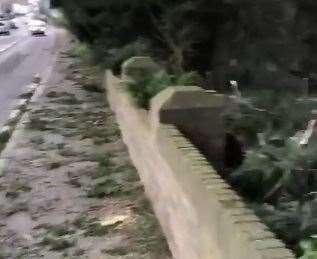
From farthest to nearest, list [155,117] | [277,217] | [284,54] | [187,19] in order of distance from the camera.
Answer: [284,54]
[187,19]
[155,117]
[277,217]

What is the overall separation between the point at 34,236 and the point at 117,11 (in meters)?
8.07

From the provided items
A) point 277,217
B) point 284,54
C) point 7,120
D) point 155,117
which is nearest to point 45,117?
point 7,120

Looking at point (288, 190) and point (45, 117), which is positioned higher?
point (288, 190)

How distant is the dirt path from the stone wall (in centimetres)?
31

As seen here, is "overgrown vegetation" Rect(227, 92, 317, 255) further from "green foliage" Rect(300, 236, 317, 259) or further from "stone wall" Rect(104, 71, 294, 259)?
"stone wall" Rect(104, 71, 294, 259)

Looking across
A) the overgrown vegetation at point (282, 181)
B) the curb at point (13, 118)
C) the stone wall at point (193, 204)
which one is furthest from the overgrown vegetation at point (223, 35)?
the overgrown vegetation at point (282, 181)

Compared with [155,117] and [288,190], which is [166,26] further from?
[288,190]

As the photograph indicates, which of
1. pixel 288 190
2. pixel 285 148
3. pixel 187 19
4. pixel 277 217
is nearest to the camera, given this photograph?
pixel 277 217

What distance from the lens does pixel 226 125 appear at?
7.25 meters

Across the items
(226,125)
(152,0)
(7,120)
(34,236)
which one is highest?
(152,0)

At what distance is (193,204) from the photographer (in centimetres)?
477

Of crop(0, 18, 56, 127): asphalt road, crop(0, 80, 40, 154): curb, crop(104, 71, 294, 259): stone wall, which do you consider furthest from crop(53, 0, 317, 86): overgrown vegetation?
crop(104, 71, 294, 259): stone wall

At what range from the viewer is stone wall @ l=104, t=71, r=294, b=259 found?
362 cm

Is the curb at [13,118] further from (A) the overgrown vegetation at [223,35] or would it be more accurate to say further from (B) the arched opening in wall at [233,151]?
(B) the arched opening in wall at [233,151]
